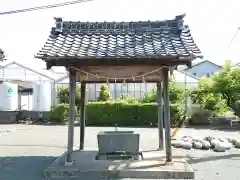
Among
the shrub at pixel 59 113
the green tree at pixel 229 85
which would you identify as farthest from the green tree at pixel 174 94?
the shrub at pixel 59 113

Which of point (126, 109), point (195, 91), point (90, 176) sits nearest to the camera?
point (90, 176)

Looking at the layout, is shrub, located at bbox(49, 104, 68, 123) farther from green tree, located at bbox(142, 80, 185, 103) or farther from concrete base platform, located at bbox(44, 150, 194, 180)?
concrete base platform, located at bbox(44, 150, 194, 180)

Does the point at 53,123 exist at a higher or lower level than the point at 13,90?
lower

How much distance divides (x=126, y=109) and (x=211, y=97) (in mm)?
5231

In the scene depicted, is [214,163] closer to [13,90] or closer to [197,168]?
[197,168]

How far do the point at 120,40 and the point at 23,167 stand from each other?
3.92 m

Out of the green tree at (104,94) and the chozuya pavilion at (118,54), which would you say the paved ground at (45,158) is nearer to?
the chozuya pavilion at (118,54)

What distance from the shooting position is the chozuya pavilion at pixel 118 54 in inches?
343

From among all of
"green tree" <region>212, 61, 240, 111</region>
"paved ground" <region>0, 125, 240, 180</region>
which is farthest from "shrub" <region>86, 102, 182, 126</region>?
"paved ground" <region>0, 125, 240, 180</region>

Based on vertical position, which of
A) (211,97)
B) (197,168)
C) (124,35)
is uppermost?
(124,35)

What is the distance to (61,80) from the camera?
30.4m

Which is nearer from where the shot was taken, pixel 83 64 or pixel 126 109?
pixel 83 64

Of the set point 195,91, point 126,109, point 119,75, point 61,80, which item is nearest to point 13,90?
point 61,80

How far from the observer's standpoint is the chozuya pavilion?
8.70 metres
